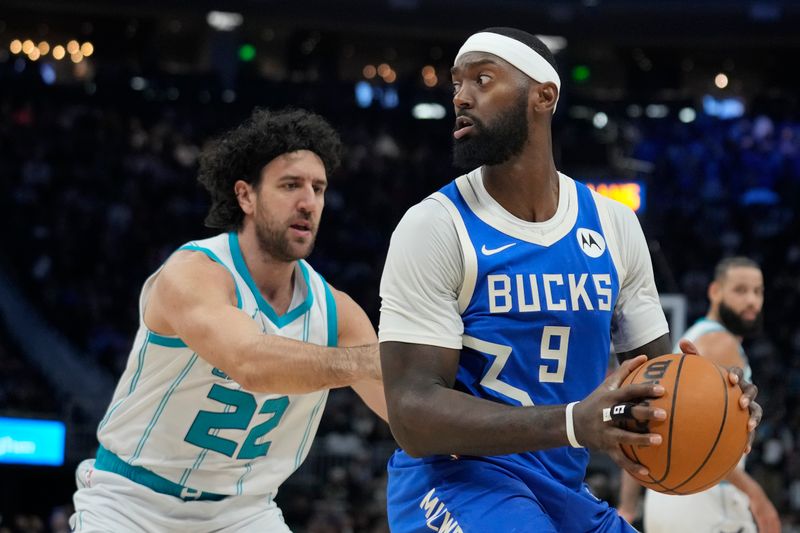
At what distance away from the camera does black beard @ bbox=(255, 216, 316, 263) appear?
4.36 m

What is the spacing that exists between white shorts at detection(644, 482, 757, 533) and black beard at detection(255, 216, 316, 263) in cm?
339

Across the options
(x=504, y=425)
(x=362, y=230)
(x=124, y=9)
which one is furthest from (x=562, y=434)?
(x=124, y=9)

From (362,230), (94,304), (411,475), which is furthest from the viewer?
(362,230)

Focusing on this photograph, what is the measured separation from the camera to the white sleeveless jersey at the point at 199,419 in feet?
13.9

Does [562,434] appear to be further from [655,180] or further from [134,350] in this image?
[655,180]

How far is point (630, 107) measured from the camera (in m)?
26.8

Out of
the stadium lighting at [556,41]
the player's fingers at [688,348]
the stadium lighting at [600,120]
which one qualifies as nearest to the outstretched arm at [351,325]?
the player's fingers at [688,348]

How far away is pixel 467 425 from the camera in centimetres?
287

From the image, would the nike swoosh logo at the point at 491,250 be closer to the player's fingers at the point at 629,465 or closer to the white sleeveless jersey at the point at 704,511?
the player's fingers at the point at 629,465

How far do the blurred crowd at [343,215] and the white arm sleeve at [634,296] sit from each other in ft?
32.2

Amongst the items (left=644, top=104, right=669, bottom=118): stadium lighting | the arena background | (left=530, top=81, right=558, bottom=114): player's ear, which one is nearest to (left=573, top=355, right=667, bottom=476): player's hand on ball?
(left=530, top=81, right=558, bottom=114): player's ear

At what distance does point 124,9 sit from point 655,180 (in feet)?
40.0

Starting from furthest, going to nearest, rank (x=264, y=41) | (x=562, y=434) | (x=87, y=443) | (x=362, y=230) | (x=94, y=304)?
1. (x=264, y=41)
2. (x=362, y=230)
3. (x=94, y=304)
4. (x=87, y=443)
5. (x=562, y=434)

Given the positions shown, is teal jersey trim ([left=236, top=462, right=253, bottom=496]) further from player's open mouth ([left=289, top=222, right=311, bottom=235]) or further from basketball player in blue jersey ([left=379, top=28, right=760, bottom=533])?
basketball player in blue jersey ([left=379, top=28, right=760, bottom=533])
